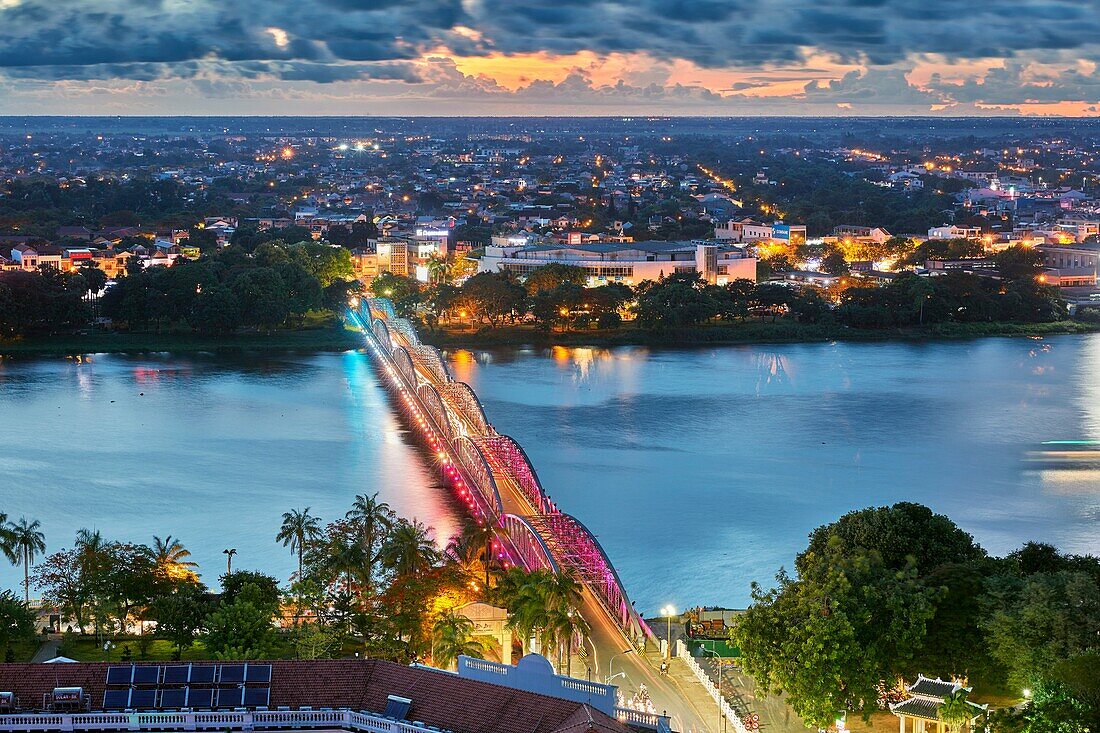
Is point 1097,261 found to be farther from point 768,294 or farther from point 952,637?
point 952,637

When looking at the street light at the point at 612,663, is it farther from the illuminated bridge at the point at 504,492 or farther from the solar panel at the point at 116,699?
the solar panel at the point at 116,699

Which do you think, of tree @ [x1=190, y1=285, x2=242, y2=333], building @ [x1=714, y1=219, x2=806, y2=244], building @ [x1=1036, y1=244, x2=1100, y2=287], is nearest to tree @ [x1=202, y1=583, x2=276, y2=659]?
tree @ [x1=190, y1=285, x2=242, y2=333]

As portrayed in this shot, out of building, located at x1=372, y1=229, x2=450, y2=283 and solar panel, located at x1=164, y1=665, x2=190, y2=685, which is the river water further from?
building, located at x1=372, y1=229, x2=450, y2=283

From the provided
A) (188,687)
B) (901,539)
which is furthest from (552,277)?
(188,687)

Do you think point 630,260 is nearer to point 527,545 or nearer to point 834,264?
point 834,264

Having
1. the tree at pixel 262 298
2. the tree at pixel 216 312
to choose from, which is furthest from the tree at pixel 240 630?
the tree at pixel 262 298
